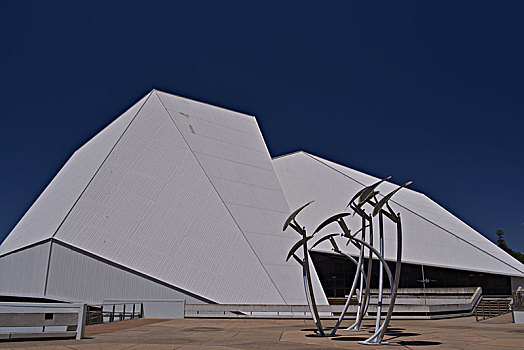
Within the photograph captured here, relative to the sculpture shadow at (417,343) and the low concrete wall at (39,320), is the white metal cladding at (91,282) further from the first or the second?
the sculpture shadow at (417,343)

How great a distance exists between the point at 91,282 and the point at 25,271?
4399 mm

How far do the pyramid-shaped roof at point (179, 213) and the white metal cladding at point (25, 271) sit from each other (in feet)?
1.83

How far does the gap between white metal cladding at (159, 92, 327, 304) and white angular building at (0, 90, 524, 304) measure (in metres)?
0.09

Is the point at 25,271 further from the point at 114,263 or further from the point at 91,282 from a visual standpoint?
the point at 114,263

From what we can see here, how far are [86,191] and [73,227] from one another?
276cm

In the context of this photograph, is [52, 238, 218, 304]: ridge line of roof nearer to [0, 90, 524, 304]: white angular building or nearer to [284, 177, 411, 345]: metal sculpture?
[0, 90, 524, 304]: white angular building

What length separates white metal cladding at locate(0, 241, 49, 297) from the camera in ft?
65.5

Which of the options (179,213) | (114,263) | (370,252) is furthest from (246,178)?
(370,252)

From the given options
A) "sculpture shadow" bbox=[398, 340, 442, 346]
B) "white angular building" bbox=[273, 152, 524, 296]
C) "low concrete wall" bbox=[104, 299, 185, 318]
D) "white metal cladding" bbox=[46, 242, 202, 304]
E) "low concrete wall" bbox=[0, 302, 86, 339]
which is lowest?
"sculpture shadow" bbox=[398, 340, 442, 346]

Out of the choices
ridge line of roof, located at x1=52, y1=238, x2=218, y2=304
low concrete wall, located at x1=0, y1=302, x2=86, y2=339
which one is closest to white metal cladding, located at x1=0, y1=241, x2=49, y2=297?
ridge line of roof, located at x1=52, y1=238, x2=218, y2=304

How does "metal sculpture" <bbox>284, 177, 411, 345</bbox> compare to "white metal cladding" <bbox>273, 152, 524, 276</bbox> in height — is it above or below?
below

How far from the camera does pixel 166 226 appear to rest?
74.7 feet

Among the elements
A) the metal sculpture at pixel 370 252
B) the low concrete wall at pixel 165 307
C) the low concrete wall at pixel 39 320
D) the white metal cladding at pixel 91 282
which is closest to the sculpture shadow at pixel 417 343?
the metal sculpture at pixel 370 252

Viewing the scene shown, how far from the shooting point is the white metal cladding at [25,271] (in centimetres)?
1995
